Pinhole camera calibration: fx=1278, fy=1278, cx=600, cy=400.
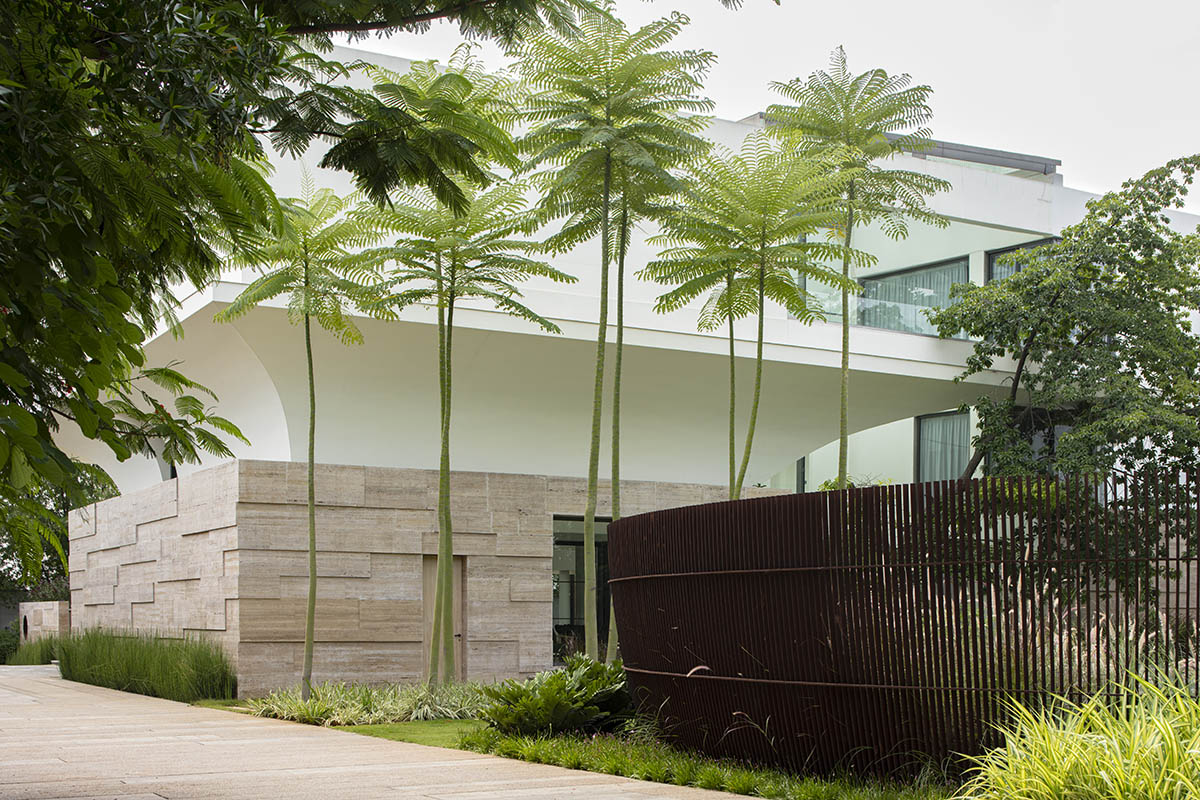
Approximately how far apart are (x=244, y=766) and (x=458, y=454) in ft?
35.5

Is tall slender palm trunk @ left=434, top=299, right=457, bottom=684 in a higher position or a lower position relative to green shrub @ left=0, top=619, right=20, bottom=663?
higher

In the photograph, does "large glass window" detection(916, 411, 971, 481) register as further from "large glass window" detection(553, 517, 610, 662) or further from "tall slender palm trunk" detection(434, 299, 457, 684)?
"tall slender palm trunk" detection(434, 299, 457, 684)

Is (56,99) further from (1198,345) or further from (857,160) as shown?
(1198,345)

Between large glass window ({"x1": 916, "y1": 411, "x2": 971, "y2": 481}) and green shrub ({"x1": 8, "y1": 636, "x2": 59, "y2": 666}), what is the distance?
2053 cm

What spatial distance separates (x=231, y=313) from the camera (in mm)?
16688

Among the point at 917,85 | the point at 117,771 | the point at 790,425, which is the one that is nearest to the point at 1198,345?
the point at 790,425

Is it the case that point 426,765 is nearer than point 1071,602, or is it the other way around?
point 1071,602

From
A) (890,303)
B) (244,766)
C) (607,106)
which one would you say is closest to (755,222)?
(607,106)

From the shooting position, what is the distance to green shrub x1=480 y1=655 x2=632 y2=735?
11961mm

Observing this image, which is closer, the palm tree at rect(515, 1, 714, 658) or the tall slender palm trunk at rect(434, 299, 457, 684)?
the palm tree at rect(515, 1, 714, 658)

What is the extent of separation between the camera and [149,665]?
65.3 feet

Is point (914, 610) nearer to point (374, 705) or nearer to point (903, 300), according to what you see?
point (374, 705)

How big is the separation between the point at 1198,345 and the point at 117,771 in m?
21.0

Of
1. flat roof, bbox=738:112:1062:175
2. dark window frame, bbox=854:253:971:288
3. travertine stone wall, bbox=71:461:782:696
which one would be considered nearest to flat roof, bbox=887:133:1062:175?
flat roof, bbox=738:112:1062:175
